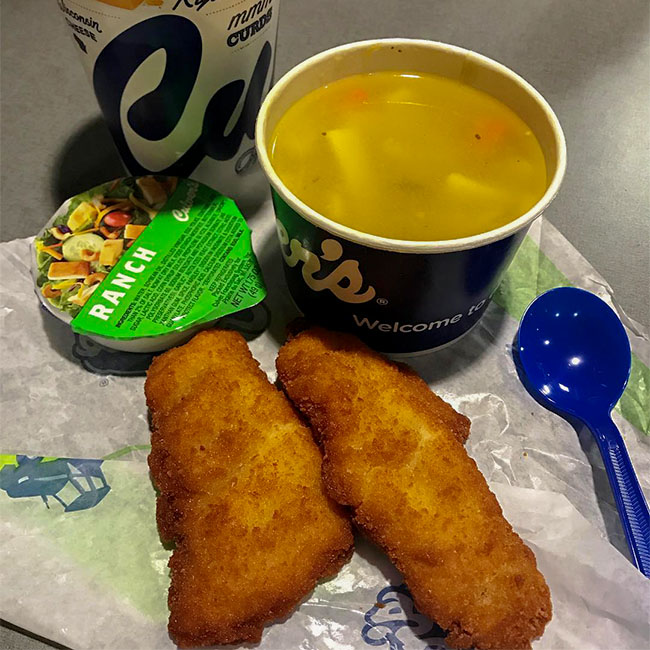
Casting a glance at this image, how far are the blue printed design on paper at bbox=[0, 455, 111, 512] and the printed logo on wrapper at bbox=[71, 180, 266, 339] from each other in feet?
0.63

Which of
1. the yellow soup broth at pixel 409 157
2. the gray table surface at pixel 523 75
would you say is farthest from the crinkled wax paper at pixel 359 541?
the yellow soup broth at pixel 409 157

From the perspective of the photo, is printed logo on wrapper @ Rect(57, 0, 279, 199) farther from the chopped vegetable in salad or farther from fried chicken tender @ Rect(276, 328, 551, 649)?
fried chicken tender @ Rect(276, 328, 551, 649)

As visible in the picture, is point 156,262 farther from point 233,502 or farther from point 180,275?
point 233,502

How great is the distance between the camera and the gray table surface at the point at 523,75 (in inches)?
48.8

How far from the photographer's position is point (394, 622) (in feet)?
2.78

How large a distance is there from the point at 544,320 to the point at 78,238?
2.50ft

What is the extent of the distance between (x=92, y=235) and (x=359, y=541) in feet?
2.06

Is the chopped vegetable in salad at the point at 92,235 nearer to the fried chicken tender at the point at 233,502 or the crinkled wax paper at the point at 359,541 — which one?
the crinkled wax paper at the point at 359,541

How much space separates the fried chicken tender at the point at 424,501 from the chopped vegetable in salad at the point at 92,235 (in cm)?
36

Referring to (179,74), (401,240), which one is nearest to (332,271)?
(401,240)

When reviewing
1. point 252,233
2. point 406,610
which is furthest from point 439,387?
point 252,233

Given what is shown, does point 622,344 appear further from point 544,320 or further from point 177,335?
point 177,335

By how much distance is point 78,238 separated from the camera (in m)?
1.06

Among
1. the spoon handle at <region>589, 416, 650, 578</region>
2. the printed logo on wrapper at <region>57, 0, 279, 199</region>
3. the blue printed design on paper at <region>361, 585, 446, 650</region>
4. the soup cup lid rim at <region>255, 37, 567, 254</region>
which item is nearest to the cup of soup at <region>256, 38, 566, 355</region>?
the soup cup lid rim at <region>255, 37, 567, 254</region>
